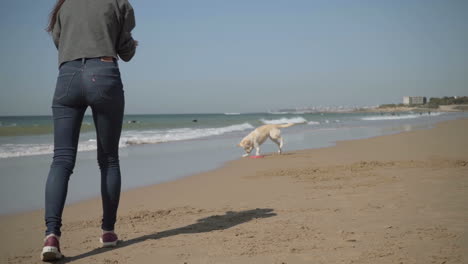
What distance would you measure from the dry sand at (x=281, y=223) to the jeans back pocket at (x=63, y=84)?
114 centimetres

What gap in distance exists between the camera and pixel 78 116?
280 cm

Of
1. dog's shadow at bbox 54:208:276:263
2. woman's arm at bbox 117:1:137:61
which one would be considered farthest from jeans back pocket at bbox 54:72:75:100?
dog's shadow at bbox 54:208:276:263

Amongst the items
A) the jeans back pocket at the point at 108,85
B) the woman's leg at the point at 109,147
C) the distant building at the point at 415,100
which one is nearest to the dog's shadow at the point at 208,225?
the woman's leg at the point at 109,147

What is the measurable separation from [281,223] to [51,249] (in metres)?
1.81

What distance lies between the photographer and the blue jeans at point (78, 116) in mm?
2684

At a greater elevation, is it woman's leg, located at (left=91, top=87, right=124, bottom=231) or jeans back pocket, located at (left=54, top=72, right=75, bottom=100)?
jeans back pocket, located at (left=54, top=72, right=75, bottom=100)

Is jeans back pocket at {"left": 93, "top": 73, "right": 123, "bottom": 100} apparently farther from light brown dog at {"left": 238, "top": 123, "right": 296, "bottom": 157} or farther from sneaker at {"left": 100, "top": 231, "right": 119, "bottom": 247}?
light brown dog at {"left": 238, "top": 123, "right": 296, "bottom": 157}

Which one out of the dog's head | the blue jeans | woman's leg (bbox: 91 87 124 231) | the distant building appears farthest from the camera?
the distant building

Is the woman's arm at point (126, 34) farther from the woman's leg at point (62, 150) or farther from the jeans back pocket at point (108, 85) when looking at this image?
the woman's leg at point (62, 150)

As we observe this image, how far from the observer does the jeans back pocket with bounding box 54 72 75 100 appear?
8.86 feet

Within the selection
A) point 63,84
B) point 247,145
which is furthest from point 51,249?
point 247,145

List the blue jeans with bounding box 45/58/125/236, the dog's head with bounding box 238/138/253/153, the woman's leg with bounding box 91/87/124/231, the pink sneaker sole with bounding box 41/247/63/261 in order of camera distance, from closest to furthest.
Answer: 1. the pink sneaker sole with bounding box 41/247/63/261
2. the blue jeans with bounding box 45/58/125/236
3. the woman's leg with bounding box 91/87/124/231
4. the dog's head with bounding box 238/138/253/153

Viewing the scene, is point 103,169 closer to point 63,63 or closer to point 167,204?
point 63,63

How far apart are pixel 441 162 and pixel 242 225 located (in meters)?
4.82
